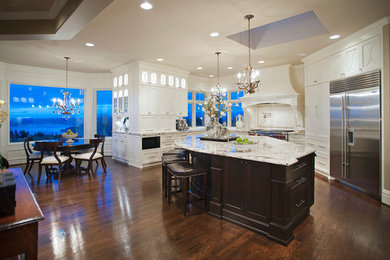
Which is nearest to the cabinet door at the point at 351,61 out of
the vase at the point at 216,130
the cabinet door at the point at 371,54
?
the cabinet door at the point at 371,54

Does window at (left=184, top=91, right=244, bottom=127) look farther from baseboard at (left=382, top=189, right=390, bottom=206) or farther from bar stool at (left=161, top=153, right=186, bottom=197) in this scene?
baseboard at (left=382, top=189, right=390, bottom=206)

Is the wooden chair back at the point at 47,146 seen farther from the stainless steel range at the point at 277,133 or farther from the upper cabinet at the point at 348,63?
the upper cabinet at the point at 348,63

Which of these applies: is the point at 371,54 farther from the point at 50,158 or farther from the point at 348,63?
the point at 50,158

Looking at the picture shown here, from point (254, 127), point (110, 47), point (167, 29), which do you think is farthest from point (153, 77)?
point (254, 127)

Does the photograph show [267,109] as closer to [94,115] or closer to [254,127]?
[254,127]

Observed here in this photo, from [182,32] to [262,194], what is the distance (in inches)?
119

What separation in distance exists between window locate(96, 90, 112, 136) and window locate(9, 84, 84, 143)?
51 cm

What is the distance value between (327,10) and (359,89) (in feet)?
5.30

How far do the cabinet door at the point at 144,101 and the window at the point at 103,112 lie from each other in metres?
2.45

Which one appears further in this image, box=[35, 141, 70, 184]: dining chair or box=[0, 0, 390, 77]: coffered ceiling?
box=[35, 141, 70, 184]: dining chair

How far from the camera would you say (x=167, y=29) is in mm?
3793

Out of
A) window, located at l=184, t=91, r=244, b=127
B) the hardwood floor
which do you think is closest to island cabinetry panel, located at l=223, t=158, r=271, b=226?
the hardwood floor

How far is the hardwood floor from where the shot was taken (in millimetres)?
2152

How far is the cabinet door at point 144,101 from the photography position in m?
5.98
